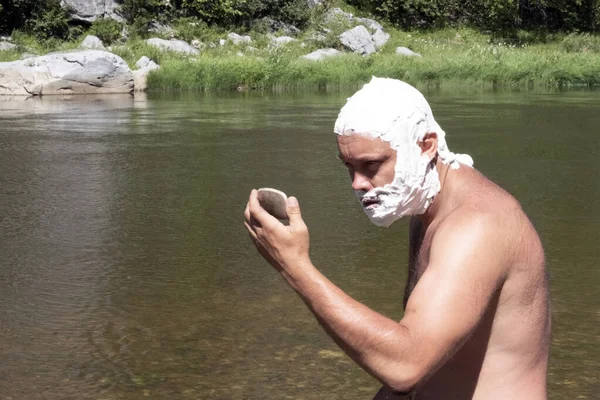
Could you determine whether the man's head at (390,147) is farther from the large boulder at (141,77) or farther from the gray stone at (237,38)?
the gray stone at (237,38)

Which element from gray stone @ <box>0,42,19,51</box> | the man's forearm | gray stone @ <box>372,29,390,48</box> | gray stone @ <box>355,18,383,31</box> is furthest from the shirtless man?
gray stone @ <box>355,18,383,31</box>

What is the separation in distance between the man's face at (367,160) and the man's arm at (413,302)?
0.66 ft

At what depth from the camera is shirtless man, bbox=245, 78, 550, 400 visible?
2.15 meters

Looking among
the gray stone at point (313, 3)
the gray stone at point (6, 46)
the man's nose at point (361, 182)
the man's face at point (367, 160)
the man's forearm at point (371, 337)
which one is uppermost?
the gray stone at point (313, 3)

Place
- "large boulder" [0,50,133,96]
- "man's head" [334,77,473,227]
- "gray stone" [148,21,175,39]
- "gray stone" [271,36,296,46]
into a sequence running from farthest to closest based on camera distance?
"gray stone" [148,21,175,39]
"gray stone" [271,36,296,46]
"large boulder" [0,50,133,96]
"man's head" [334,77,473,227]

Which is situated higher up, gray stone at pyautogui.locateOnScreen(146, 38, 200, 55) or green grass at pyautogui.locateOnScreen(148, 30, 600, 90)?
gray stone at pyautogui.locateOnScreen(146, 38, 200, 55)

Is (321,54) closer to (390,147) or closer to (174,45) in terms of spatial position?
(174,45)

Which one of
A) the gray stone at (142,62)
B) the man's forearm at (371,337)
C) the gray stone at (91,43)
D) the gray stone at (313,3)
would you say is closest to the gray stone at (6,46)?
the gray stone at (91,43)

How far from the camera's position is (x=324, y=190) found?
9.88m

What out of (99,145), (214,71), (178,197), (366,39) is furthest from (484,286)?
(366,39)

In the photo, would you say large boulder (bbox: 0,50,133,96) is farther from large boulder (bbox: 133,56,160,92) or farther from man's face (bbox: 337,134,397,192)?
man's face (bbox: 337,134,397,192)

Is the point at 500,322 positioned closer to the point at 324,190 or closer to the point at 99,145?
the point at 324,190

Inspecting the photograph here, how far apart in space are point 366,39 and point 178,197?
1167 inches

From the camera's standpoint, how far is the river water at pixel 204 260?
472cm
